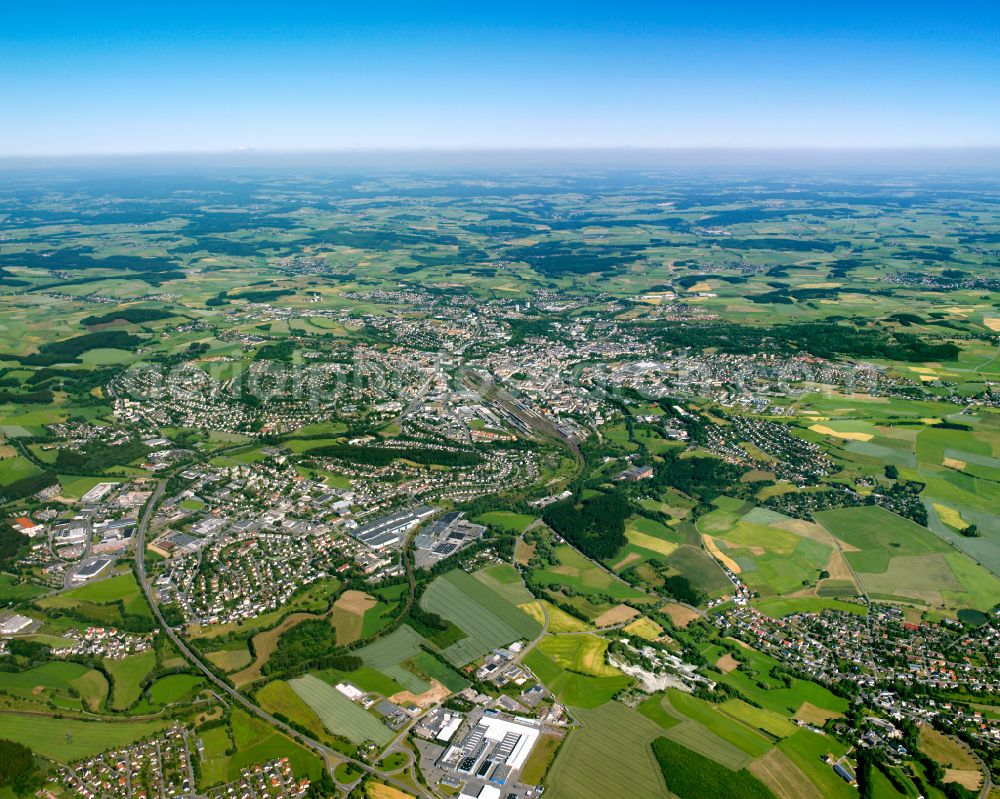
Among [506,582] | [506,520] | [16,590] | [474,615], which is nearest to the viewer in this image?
[474,615]

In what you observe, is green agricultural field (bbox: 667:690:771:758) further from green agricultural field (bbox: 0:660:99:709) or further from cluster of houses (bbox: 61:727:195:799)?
green agricultural field (bbox: 0:660:99:709)

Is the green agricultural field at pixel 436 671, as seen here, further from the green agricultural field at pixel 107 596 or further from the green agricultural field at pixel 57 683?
the green agricultural field at pixel 107 596

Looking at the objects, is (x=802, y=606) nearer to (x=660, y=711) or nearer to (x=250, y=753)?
(x=660, y=711)

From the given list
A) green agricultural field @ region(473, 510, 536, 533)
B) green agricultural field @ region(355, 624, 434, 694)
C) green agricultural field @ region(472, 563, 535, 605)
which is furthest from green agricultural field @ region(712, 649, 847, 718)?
green agricultural field @ region(473, 510, 536, 533)

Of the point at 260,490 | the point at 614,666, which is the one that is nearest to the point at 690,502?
the point at 614,666

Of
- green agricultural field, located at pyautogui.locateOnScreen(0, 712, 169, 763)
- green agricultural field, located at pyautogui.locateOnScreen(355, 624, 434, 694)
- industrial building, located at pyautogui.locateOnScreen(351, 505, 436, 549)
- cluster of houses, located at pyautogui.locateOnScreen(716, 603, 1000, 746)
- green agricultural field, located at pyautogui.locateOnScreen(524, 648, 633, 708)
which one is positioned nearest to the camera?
green agricultural field, located at pyautogui.locateOnScreen(0, 712, 169, 763)

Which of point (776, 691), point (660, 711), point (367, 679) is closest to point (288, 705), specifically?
point (367, 679)
